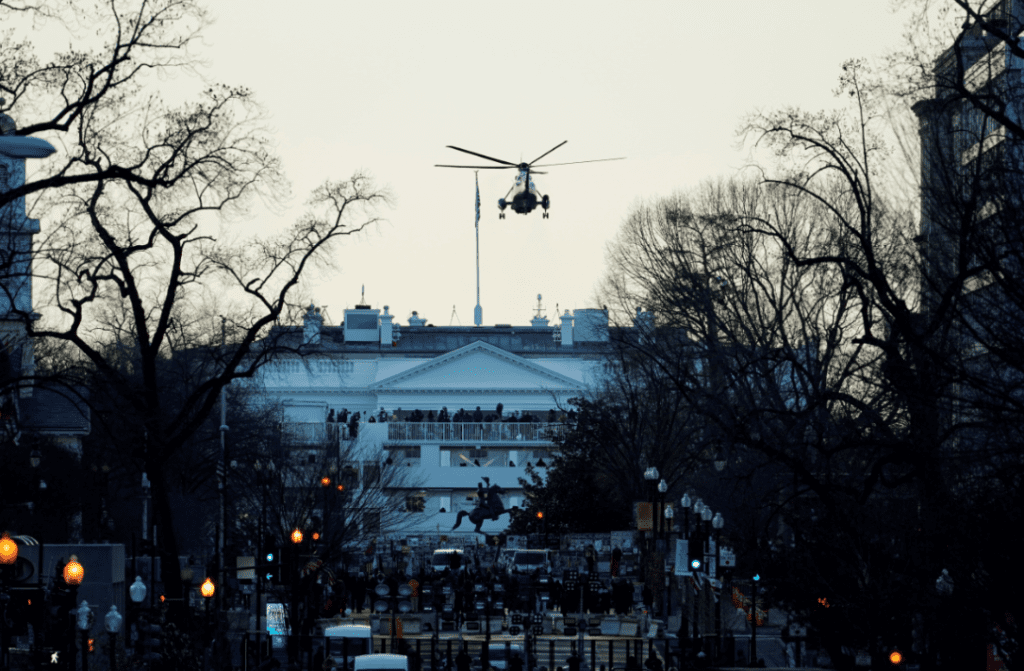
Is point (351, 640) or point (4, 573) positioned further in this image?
point (351, 640)

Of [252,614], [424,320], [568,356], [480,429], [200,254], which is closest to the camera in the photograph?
[200,254]

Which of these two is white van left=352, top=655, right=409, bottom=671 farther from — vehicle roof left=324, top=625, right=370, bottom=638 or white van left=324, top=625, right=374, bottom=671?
vehicle roof left=324, top=625, right=370, bottom=638

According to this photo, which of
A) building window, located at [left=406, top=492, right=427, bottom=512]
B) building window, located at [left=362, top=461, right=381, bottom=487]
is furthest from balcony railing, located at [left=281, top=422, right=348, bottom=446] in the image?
building window, located at [left=406, top=492, right=427, bottom=512]

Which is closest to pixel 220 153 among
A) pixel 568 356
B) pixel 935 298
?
pixel 935 298

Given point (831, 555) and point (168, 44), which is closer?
point (168, 44)

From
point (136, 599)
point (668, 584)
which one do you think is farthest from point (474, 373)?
point (136, 599)

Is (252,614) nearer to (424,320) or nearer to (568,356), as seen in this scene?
(568,356)

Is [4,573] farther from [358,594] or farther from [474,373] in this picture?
[474,373]
